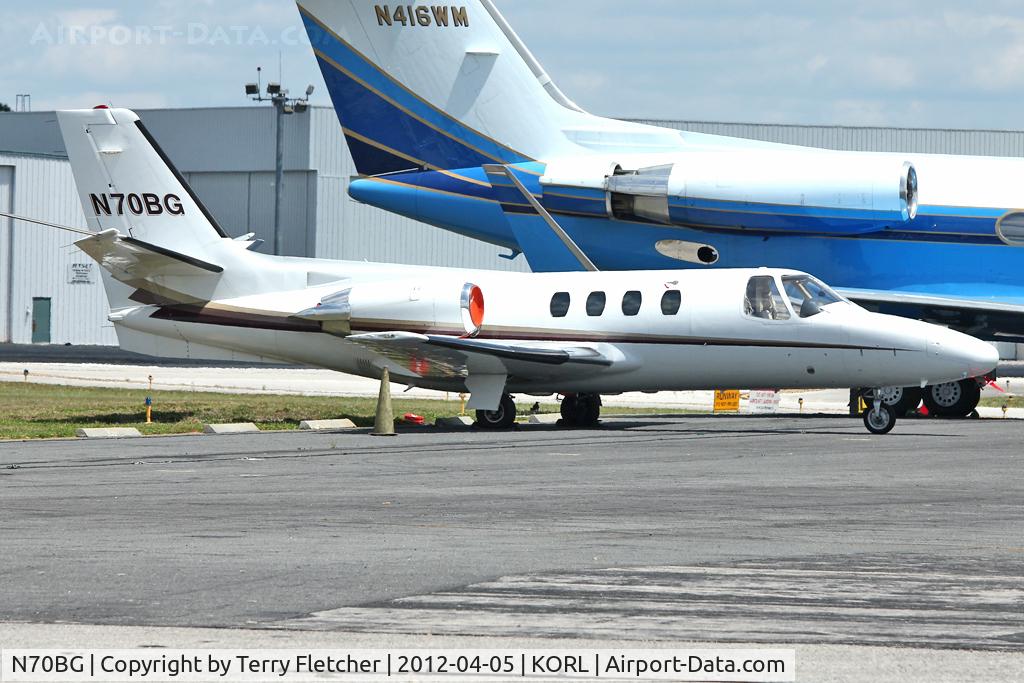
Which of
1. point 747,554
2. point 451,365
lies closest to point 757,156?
point 451,365

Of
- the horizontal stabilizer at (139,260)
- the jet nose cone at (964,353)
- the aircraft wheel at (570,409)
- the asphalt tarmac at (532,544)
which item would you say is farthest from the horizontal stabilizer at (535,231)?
the asphalt tarmac at (532,544)

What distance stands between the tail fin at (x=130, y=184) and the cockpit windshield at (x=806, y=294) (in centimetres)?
1017

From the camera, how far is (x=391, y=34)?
31.4m

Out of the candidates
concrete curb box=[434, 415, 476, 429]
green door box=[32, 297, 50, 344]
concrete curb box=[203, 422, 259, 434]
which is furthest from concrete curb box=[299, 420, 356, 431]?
green door box=[32, 297, 50, 344]

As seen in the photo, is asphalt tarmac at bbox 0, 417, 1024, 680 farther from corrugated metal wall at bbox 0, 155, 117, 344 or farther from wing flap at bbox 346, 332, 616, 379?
corrugated metal wall at bbox 0, 155, 117, 344

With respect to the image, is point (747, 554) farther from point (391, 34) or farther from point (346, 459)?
point (391, 34)

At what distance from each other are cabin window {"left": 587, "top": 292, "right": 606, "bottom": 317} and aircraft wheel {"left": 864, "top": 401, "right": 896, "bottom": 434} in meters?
4.55

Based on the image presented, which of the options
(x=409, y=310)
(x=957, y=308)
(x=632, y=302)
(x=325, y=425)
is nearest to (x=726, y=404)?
(x=957, y=308)

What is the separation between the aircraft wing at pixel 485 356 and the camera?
77.5ft

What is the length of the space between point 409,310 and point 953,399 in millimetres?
10568

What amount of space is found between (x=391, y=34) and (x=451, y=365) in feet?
32.7

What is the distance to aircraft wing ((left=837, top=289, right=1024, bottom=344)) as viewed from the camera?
88.1 feet

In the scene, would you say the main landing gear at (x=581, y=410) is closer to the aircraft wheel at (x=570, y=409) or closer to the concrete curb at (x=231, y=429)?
the aircraft wheel at (x=570, y=409)

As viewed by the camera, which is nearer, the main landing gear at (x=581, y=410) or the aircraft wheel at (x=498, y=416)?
the aircraft wheel at (x=498, y=416)
